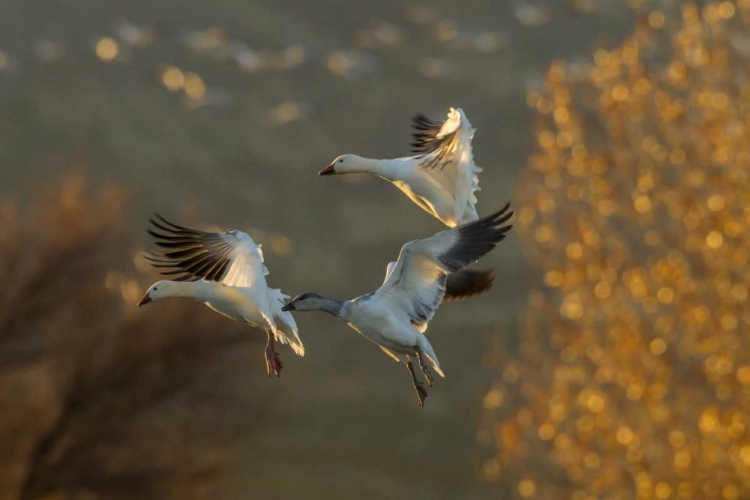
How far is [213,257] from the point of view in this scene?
9.71 ft

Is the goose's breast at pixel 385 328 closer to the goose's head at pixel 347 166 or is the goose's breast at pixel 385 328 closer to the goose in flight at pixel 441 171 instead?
the goose in flight at pixel 441 171

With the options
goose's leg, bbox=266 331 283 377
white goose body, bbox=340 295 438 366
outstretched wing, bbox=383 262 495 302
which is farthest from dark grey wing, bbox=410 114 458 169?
goose's leg, bbox=266 331 283 377

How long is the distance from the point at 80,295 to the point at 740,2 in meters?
10.3

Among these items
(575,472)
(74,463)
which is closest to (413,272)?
(575,472)

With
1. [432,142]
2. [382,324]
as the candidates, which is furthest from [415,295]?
[432,142]

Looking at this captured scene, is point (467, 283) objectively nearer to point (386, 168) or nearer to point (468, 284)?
point (468, 284)

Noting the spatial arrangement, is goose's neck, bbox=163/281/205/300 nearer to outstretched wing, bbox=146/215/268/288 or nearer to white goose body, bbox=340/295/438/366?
outstretched wing, bbox=146/215/268/288

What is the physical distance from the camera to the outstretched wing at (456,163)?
3291 millimetres

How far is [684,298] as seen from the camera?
11633 millimetres

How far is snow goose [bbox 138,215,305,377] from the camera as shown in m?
2.76

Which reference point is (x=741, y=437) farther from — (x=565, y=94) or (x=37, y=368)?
(x=37, y=368)

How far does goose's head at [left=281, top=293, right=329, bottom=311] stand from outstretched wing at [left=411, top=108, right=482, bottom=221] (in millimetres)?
582

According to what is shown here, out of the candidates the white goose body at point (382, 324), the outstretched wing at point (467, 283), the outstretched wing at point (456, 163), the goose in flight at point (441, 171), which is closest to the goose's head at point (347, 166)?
the goose in flight at point (441, 171)

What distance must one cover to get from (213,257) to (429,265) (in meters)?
0.53
